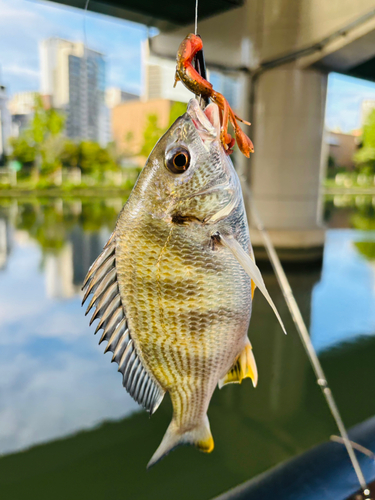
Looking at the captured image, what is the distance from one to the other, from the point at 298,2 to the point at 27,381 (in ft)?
28.0

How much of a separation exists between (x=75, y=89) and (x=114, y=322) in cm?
7177

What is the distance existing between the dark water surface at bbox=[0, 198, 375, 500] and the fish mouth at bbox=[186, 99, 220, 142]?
2666 mm

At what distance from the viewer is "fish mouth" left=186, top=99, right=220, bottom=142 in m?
1.07

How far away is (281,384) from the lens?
4441 millimetres

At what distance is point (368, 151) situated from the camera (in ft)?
151

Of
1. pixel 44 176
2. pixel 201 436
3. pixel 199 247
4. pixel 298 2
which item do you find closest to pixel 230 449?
pixel 201 436

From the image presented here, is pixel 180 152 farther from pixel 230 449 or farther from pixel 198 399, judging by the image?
pixel 230 449

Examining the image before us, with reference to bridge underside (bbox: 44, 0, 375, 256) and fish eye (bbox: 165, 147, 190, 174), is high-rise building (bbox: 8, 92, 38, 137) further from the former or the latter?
fish eye (bbox: 165, 147, 190, 174)

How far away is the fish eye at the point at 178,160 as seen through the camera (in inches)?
42.8

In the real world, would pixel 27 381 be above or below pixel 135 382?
below

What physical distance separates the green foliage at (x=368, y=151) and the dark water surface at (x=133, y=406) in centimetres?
4243

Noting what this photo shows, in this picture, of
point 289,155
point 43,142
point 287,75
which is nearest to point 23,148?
point 43,142

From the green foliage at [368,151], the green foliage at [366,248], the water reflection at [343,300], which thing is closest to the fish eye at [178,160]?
the water reflection at [343,300]

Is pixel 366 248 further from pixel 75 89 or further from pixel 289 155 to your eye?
pixel 75 89
